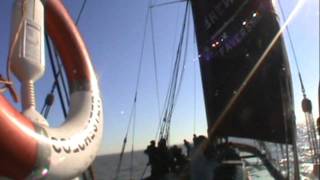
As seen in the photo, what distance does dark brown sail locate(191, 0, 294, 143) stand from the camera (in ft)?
30.3

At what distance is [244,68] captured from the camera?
392 inches

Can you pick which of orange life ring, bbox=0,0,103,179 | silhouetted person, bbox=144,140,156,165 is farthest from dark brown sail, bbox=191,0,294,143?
orange life ring, bbox=0,0,103,179

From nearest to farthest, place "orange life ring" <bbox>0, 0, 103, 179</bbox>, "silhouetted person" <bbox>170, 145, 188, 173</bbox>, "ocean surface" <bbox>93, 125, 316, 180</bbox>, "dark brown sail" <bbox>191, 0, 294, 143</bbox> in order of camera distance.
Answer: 1. "orange life ring" <bbox>0, 0, 103, 179</bbox>
2. "dark brown sail" <bbox>191, 0, 294, 143</bbox>
3. "silhouetted person" <bbox>170, 145, 188, 173</bbox>
4. "ocean surface" <bbox>93, 125, 316, 180</bbox>

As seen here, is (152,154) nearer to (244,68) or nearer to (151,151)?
(151,151)

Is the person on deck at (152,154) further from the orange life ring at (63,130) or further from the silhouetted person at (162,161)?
the orange life ring at (63,130)

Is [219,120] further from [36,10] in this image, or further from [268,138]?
[36,10]

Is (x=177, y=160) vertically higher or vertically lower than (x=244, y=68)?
lower

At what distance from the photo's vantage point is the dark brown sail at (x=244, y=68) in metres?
9.23

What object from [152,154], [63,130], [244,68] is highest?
[244,68]

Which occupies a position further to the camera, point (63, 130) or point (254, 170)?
point (254, 170)

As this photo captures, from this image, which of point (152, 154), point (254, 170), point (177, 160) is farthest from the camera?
point (254, 170)

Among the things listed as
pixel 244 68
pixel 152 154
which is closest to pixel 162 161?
pixel 152 154

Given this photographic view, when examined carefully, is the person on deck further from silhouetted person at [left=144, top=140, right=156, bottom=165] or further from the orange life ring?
the orange life ring

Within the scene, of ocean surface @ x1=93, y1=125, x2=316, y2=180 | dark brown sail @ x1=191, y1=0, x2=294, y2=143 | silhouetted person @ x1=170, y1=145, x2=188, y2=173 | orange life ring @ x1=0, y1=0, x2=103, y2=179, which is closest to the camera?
orange life ring @ x1=0, y1=0, x2=103, y2=179
